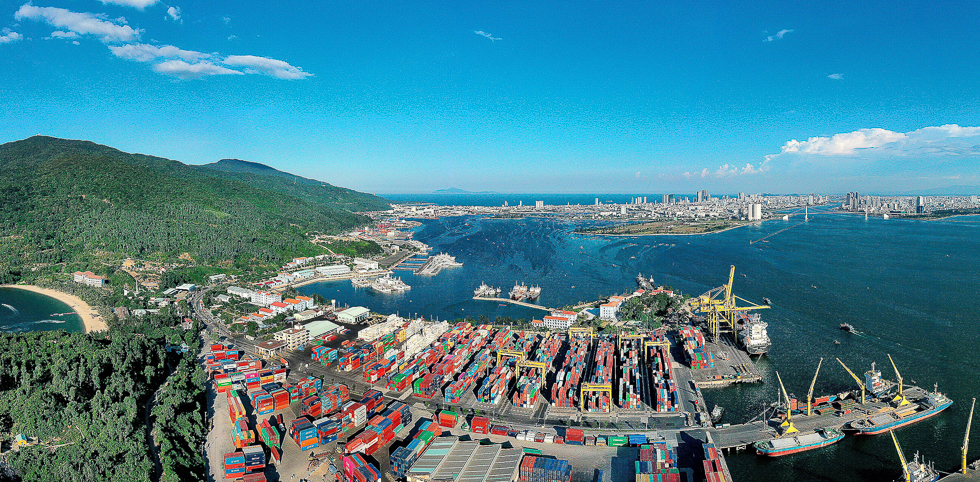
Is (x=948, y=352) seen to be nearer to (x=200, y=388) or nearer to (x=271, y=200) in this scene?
(x=200, y=388)

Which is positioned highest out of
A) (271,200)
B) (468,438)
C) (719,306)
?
(271,200)

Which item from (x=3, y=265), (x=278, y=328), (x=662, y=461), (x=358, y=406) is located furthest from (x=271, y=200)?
(x=662, y=461)

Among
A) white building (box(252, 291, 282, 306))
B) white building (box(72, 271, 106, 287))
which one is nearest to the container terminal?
white building (box(252, 291, 282, 306))

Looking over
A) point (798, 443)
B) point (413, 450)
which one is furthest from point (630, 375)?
point (413, 450)

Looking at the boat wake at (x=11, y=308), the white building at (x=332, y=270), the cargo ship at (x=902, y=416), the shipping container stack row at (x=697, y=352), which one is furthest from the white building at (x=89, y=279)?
the cargo ship at (x=902, y=416)

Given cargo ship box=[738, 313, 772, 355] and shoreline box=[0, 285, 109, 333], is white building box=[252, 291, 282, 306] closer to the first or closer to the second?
shoreline box=[0, 285, 109, 333]

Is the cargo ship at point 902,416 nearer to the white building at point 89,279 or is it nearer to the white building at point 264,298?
the white building at point 264,298
